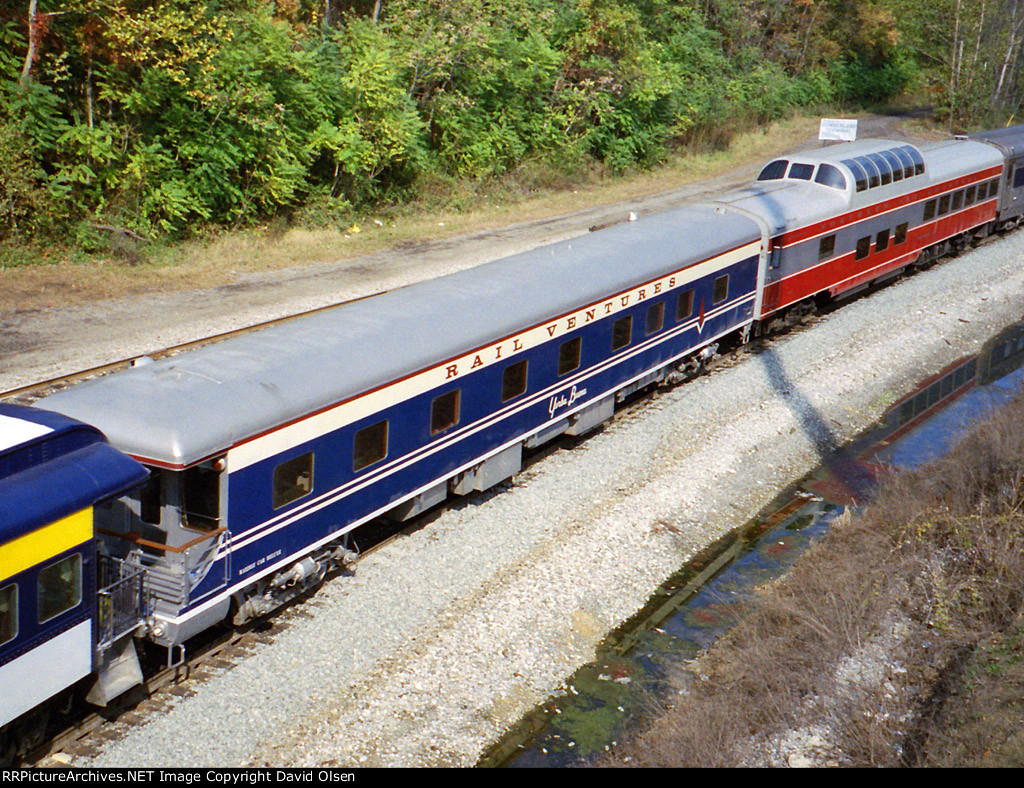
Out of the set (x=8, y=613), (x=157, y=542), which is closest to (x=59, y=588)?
(x=8, y=613)

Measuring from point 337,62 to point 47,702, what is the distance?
25015 mm

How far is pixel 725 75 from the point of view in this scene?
175 feet

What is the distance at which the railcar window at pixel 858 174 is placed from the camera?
80.2 feet

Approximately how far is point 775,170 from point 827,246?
2.91m

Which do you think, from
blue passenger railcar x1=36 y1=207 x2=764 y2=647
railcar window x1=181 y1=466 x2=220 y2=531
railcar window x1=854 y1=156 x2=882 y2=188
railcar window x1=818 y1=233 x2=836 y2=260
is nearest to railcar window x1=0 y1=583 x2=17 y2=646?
blue passenger railcar x1=36 y1=207 x2=764 y2=647

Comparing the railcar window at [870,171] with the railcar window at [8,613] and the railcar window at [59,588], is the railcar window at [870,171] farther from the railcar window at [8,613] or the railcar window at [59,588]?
the railcar window at [8,613]

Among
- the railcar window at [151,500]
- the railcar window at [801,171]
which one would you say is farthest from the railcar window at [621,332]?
the railcar window at [801,171]

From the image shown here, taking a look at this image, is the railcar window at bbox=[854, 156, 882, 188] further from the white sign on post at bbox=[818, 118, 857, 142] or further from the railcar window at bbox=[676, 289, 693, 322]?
the white sign on post at bbox=[818, 118, 857, 142]

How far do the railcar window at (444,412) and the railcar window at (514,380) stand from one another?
1.12m

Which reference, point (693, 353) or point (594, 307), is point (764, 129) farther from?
point (594, 307)

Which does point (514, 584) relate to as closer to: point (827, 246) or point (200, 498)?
point (200, 498)
